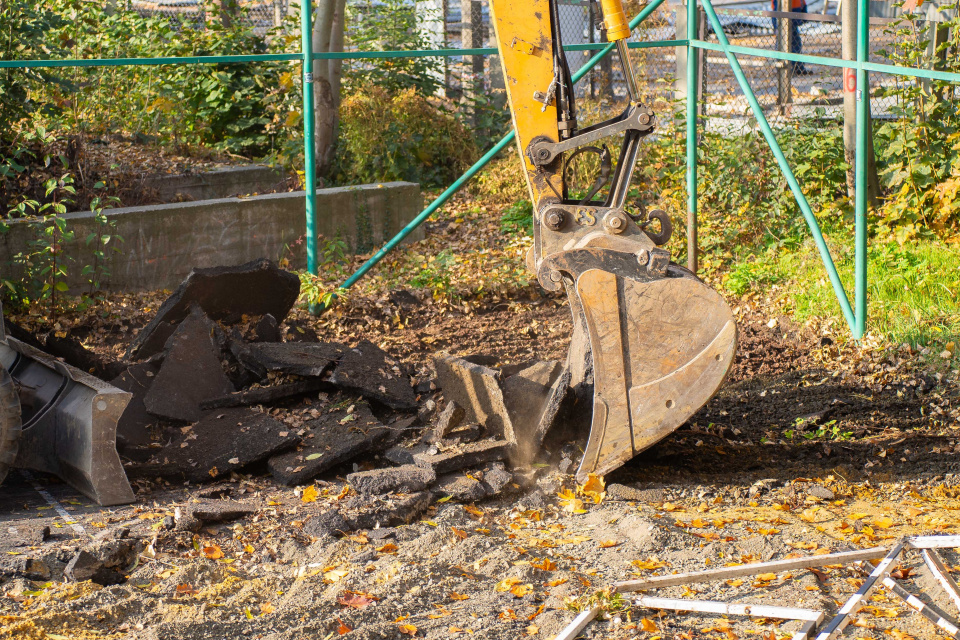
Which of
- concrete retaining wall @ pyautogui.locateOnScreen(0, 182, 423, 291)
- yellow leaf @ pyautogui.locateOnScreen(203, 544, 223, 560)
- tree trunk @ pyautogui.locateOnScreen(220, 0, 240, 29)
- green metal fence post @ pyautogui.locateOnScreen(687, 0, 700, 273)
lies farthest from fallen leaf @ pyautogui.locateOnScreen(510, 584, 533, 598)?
tree trunk @ pyautogui.locateOnScreen(220, 0, 240, 29)

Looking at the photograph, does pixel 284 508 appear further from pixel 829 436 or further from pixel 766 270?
pixel 766 270

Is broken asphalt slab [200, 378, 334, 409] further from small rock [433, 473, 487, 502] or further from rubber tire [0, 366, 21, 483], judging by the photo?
small rock [433, 473, 487, 502]

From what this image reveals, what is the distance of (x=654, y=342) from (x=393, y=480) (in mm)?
1351

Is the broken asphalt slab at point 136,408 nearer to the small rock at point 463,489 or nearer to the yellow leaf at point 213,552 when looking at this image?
the yellow leaf at point 213,552

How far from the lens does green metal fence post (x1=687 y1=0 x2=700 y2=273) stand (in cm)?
719

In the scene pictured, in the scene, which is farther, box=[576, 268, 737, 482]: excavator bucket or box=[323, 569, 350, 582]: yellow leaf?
box=[576, 268, 737, 482]: excavator bucket

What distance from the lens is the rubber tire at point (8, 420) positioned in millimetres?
4160

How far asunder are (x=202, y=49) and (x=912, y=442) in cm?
840

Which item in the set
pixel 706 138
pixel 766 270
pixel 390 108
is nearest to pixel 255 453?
pixel 766 270

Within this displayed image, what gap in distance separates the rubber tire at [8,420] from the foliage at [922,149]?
248 inches

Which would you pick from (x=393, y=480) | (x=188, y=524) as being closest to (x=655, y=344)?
(x=393, y=480)

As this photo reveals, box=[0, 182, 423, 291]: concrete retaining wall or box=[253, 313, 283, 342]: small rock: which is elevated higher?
box=[0, 182, 423, 291]: concrete retaining wall

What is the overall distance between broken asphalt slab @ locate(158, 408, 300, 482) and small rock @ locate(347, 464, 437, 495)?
0.55m

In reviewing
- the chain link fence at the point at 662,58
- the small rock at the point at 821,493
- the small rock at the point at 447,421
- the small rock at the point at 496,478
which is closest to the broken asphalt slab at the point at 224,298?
the small rock at the point at 447,421
